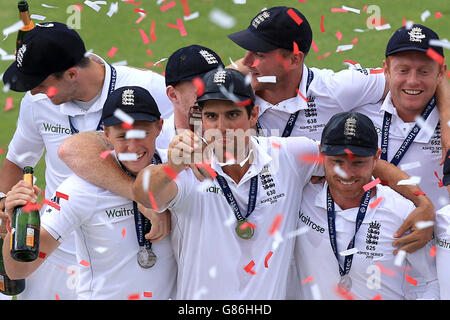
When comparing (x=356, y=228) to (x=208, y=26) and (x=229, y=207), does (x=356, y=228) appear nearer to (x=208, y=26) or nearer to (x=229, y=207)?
(x=229, y=207)

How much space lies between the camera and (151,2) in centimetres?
1305

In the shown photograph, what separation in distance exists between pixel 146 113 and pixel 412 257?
1799mm

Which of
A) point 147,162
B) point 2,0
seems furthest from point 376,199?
point 2,0

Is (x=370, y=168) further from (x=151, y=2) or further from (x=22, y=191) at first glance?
(x=151, y=2)

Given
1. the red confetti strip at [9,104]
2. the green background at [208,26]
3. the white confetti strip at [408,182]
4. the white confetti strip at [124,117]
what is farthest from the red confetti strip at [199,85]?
the red confetti strip at [9,104]

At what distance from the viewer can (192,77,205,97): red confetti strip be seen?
6.20 metres

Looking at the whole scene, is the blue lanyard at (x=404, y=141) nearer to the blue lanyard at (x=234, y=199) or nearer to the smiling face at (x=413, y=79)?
the smiling face at (x=413, y=79)

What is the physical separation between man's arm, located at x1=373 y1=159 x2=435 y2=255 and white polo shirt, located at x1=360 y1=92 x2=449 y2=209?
0.33 metres

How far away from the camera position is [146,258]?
6.36 m

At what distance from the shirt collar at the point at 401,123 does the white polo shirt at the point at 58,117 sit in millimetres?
1482

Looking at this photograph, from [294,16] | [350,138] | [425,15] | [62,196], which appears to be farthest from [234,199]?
[425,15]

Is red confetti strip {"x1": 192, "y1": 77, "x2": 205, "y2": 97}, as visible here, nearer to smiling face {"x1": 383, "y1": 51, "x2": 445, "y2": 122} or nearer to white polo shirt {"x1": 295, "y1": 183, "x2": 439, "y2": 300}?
white polo shirt {"x1": 295, "y1": 183, "x2": 439, "y2": 300}

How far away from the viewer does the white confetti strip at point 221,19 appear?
41.5 feet
